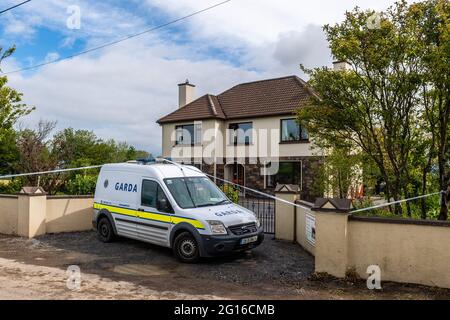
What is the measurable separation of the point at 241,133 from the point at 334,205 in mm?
19645

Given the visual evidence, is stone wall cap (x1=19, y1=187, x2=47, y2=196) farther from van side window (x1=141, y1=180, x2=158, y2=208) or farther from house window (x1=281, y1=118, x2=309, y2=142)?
house window (x1=281, y1=118, x2=309, y2=142)

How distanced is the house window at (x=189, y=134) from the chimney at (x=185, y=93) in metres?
2.78

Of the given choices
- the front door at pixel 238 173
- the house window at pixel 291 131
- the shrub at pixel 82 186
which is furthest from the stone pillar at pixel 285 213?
the front door at pixel 238 173

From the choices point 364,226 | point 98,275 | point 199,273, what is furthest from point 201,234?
point 364,226

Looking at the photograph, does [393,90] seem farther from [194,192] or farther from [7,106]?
[7,106]

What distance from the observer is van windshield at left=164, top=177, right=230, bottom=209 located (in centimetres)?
898

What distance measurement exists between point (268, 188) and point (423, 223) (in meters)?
18.8

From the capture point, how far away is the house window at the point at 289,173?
79.3 feet

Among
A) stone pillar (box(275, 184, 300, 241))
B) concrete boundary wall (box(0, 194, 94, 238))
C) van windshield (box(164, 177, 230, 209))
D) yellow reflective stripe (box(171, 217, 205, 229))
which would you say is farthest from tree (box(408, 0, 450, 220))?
concrete boundary wall (box(0, 194, 94, 238))

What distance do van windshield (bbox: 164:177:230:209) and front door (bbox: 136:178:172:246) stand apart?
0.30 meters

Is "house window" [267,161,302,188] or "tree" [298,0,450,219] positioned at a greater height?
"tree" [298,0,450,219]

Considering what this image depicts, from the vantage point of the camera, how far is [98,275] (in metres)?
7.50

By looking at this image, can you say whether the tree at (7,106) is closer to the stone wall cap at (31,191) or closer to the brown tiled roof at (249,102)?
the stone wall cap at (31,191)

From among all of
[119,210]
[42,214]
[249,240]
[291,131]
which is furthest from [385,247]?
[291,131]
